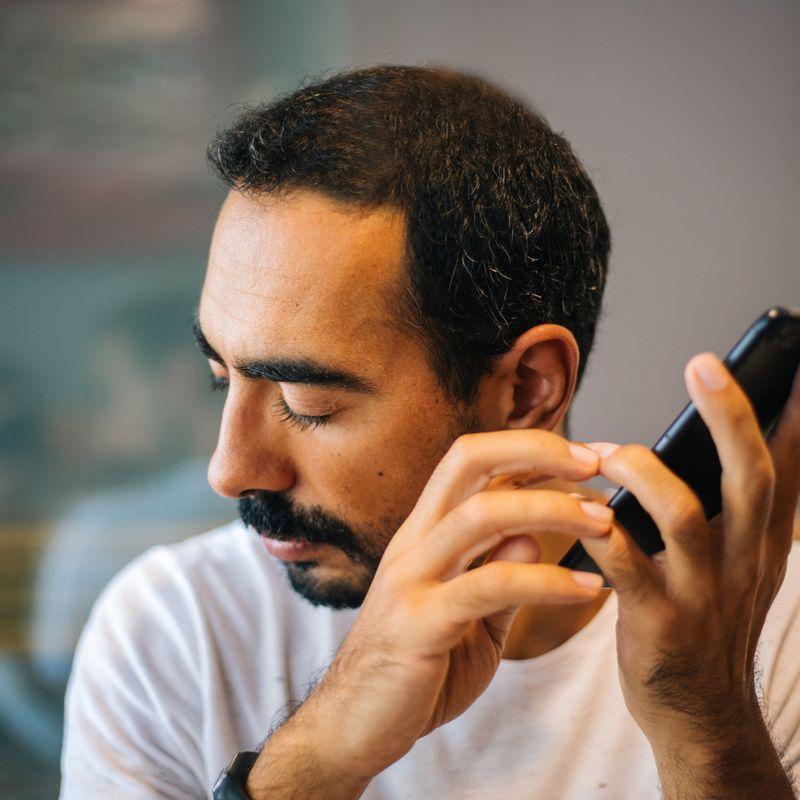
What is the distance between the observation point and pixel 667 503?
2.39ft

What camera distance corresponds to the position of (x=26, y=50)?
1891mm

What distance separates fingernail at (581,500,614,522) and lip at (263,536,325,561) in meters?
0.44

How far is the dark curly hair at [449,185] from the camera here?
103 cm

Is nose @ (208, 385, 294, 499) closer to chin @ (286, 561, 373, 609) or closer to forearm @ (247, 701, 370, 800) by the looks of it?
chin @ (286, 561, 373, 609)

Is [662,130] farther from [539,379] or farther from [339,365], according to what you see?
[339,365]

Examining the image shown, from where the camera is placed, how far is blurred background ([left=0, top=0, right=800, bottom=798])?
1.84 m

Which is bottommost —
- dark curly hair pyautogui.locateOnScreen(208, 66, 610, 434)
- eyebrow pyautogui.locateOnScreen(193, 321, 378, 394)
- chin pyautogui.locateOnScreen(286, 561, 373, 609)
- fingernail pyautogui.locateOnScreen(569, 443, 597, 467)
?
chin pyautogui.locateOnScreen(286, 561, 373, 609)

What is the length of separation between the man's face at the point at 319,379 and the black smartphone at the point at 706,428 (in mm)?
308

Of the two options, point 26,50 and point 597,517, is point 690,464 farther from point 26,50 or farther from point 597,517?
point 26,50

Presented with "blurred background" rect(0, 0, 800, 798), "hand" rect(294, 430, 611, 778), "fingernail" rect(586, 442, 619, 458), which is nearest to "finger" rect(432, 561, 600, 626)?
"hand" rect(294, 430, 611, 778)

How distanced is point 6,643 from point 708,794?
1.56 m

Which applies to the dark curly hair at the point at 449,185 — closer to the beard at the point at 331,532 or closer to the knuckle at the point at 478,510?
the beard at the point at 331,532

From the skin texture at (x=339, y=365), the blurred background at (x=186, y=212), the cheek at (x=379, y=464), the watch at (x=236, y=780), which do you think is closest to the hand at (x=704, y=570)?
the skin texture at (x=339, y=365)

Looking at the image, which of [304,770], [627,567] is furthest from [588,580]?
[304,770]
